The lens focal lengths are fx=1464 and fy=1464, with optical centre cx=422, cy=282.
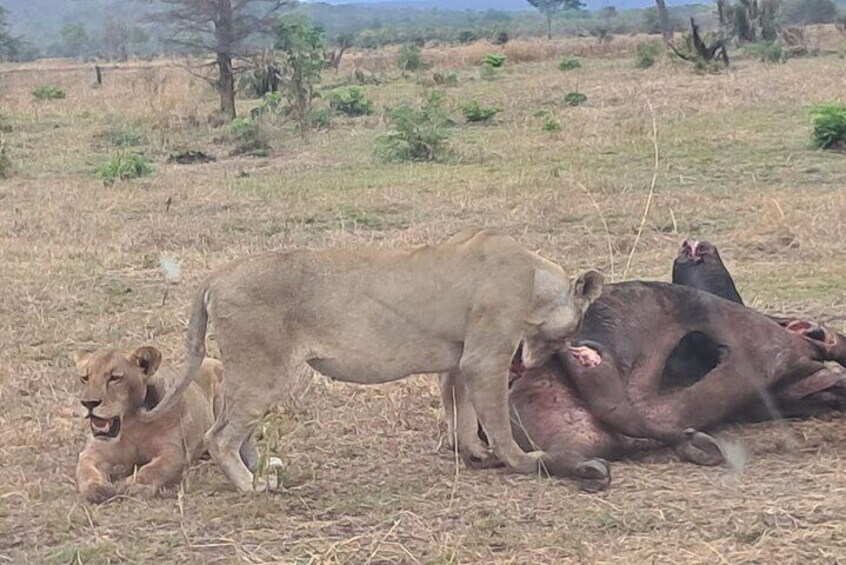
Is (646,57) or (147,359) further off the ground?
(147,359)

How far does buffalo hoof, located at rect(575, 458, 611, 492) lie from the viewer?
5.28m

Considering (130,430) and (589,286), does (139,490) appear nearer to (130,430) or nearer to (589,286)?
(130,430)

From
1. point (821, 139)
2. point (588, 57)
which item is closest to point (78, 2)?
point (588, 57)

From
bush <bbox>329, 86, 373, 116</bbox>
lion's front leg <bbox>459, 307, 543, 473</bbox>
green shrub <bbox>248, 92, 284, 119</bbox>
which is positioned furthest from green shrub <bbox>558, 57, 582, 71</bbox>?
lion's front leg <bbox>459, 307, 543, 473</bbox>

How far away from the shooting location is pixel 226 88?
22.7m

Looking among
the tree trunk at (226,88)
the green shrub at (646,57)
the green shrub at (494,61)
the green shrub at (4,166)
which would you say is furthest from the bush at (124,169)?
the green shrub at (494,61)

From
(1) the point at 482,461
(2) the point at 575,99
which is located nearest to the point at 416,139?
(2) the point at 575,99

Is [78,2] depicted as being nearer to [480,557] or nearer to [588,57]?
[588,57]

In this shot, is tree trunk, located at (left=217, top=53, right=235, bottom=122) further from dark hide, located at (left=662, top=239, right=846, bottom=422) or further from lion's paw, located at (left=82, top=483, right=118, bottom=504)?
lion's paw, located at (left=82, top=483, right=118, bottom=504)

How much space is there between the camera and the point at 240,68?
82.2 ft

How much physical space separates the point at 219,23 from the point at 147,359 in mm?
19312

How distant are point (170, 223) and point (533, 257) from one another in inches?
270

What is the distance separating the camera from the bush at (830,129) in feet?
47.9

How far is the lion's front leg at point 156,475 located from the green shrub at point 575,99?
16.2m
